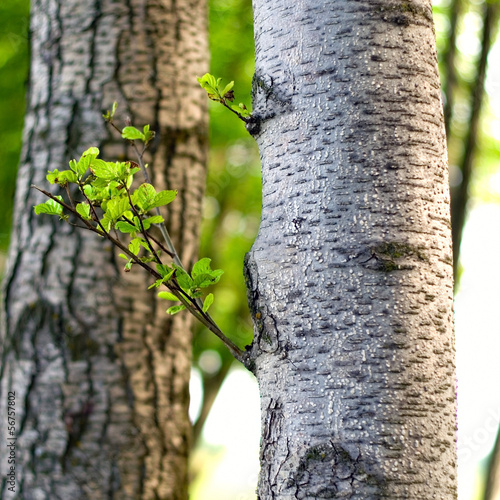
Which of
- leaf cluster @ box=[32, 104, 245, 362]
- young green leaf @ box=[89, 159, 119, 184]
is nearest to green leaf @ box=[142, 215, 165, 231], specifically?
leaf cluster @ box=[32, 104, 245, 362]

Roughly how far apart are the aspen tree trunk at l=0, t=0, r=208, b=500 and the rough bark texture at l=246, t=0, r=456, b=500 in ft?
4.56

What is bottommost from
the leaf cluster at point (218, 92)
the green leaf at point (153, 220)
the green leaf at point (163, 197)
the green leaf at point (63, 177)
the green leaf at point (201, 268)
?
the green leaf at point (201, 268)

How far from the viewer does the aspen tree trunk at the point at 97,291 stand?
223 cm

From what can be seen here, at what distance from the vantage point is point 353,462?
88 centimetres

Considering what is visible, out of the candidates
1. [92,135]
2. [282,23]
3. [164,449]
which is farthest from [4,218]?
[282,23]

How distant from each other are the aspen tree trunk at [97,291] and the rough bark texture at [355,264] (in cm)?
139

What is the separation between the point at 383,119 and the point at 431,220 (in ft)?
0.66

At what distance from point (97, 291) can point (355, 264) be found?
1607 mm

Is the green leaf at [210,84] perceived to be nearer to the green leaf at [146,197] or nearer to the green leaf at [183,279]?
the green leaf at [146,197]

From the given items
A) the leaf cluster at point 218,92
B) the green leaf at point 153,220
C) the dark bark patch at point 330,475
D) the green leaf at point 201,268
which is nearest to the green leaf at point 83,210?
the green leaf at point 153,220

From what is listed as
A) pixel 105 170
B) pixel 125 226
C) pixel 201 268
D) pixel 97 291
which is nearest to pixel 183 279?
pixel 201 268

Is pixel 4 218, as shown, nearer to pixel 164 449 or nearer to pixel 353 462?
pixel 164 449

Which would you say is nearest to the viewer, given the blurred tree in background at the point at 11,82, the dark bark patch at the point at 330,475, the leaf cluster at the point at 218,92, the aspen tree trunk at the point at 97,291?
the dark bark patch at the point at 330,475

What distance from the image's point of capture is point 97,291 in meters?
2.31
